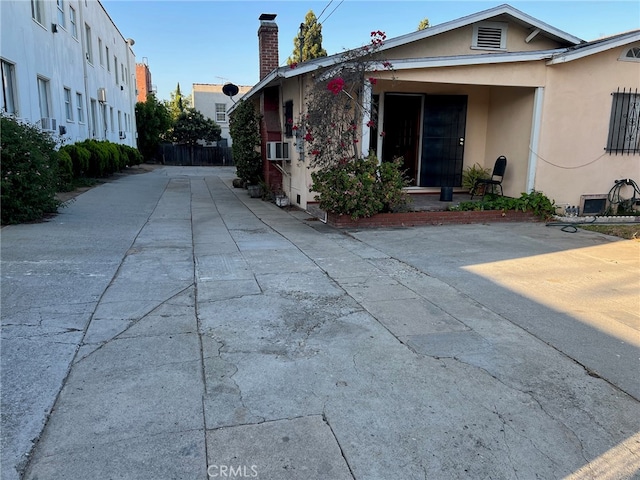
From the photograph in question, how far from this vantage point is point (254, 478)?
6.83 feet

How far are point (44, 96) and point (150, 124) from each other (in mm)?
19449

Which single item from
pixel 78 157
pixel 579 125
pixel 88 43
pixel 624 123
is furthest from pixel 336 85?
pixel 88 43

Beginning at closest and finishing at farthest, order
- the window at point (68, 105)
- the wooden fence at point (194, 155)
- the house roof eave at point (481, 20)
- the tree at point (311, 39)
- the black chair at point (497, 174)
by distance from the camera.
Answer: the house roof eave at point (481, 20) < the black chair at point (497, 174) < the window at point (68, 105) < the tree at point (311, 39) < the wooden fence at point (194, 155)

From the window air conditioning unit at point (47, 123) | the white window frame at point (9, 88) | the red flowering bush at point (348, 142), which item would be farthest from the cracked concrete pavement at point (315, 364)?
the window air conditioning unit at point (47, 123)

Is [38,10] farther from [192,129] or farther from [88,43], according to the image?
[192,129]

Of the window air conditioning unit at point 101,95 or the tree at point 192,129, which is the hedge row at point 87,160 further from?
the tree at point 192,129

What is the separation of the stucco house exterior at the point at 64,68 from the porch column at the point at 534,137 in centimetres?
1129

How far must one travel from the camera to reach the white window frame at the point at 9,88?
10.8 m

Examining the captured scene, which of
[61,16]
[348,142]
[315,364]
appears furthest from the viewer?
[61,16]

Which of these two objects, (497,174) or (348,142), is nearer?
(348,142)

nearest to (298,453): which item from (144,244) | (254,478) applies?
(254,478)

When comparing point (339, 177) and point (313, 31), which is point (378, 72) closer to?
point (339, 177)

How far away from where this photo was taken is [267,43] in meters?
13.1

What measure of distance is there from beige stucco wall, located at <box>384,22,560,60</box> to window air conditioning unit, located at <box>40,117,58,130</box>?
9480 mm
